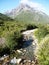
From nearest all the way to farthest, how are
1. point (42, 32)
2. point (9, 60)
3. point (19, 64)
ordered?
1. point (19, 64)
2. point (9, 60)
3. point (42, 32)

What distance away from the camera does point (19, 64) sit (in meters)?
34.5

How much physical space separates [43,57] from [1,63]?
38.1 ft

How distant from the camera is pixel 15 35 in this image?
4825 cm

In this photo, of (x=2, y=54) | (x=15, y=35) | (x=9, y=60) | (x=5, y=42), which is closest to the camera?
(x=9, y=60)

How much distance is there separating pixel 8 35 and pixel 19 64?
1362 centimetres

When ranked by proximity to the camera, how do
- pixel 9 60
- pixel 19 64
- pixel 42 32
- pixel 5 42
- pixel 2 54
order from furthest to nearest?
pixel 42 32 → pixel 5 42 → pixel 2 54 → pixel 9 60 → pixel 19 64

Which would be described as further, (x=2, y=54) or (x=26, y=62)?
(x=2, y=54)

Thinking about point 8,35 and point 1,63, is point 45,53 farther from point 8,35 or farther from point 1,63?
point 8,35

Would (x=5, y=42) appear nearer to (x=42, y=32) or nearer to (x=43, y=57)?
(x=42, y=32)

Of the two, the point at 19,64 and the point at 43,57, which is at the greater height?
the point at 43,57

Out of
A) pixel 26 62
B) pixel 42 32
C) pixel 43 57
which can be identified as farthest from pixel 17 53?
pixel 43 57

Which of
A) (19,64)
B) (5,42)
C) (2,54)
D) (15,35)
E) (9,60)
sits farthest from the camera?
(15,35)

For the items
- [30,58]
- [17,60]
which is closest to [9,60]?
[17,60]

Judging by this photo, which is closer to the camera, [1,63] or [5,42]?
[1,63]
